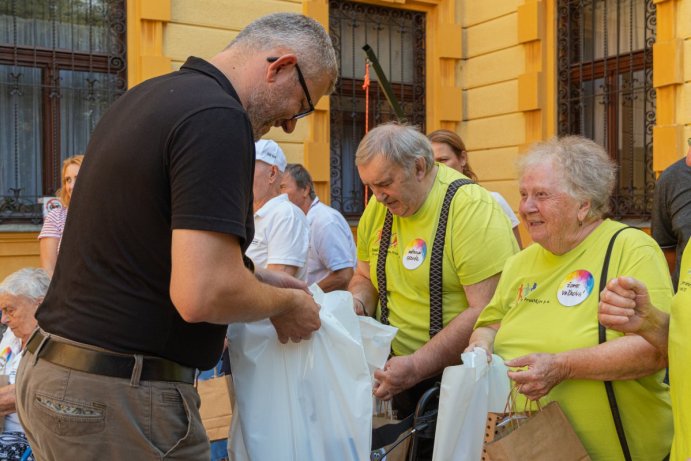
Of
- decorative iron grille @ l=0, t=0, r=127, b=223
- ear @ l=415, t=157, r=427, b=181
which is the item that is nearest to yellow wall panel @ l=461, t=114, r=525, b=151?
decorative iron grille @ l=0, t=0, r=127, b=223

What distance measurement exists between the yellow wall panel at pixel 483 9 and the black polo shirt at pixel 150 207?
7479 millimetres

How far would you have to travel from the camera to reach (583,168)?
256cm

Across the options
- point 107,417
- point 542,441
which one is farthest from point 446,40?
point 107,417

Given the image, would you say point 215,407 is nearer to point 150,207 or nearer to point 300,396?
point 300,396

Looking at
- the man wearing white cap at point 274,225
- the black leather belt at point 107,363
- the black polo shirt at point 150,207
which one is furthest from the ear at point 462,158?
the black leather belt at point 107,363

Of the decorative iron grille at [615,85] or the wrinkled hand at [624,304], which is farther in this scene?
the decorative iron grille at [615,85]

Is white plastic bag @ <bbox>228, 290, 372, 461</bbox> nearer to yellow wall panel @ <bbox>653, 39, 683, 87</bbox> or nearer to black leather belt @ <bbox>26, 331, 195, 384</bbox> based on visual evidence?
black leather belt @ <bbox>26, 331, 195, 384</bbox>

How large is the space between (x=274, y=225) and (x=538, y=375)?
2.00 m

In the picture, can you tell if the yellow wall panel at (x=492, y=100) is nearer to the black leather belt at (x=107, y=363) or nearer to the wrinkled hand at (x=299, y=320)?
the wrinkled hand at (x=299, y=320)

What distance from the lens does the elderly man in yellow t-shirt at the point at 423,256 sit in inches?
115

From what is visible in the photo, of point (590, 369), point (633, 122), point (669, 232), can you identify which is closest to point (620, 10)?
point (633, 122)

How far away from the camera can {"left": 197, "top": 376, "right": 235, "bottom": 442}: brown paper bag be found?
9.05 ft

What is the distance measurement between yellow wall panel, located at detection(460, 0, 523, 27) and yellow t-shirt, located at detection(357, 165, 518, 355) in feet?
20.0

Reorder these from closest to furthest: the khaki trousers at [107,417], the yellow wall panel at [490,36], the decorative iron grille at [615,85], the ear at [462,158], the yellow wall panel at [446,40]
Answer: the khaki trousers at [107,417] → the ear at [462,158] → the decorative iron grille at [615,85] → the yellow wall panel at [490,36] → the yellow wall panel at [446,40]
